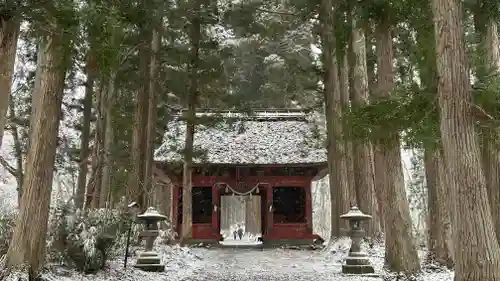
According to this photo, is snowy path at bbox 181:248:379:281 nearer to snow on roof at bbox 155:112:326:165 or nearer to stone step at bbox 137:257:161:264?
stone step at bbox 137:257:161:264

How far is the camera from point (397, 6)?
22.5 ft

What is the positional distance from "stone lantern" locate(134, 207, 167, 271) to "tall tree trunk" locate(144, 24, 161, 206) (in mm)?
1963

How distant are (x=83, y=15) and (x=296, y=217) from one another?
14578mm

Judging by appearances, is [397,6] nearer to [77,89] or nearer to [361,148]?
[361,148]

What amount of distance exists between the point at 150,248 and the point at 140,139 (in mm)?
3710

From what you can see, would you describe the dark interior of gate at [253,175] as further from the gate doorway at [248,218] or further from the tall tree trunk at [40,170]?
the tall tree trunk at [40,170]

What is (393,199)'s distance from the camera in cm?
772

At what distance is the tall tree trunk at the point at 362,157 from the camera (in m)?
11.5

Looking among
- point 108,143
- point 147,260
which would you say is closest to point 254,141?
point 108,143

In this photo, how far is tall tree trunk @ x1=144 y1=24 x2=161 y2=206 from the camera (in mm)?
11695

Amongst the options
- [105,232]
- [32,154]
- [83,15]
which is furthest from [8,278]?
[83,15]

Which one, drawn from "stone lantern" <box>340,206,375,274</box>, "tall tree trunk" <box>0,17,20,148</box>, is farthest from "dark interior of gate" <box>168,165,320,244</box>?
"tall tree trunk" <box>0,17,20,148</box>

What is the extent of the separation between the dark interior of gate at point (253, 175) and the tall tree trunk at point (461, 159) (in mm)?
11557

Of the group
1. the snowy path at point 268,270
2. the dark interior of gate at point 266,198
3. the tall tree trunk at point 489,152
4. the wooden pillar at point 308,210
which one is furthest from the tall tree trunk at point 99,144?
the tall tree trunk at point 489,152
